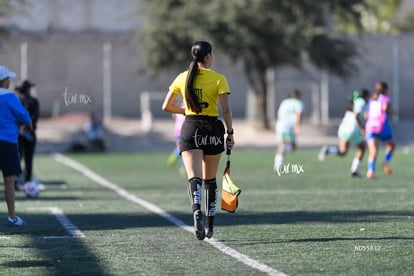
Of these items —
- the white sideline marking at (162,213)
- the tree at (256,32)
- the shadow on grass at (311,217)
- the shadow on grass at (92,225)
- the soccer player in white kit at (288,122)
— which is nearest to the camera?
the white sideline marking at (162,213)

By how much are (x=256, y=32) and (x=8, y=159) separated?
3154cm

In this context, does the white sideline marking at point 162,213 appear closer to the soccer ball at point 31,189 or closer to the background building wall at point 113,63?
the soccer ball at point 31,189

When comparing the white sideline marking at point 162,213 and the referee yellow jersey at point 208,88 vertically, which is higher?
the referee yellow jersey at point 208,88

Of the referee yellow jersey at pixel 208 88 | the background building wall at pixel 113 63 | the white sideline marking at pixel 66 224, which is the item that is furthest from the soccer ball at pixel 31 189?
the background building wall at pixel 113 63

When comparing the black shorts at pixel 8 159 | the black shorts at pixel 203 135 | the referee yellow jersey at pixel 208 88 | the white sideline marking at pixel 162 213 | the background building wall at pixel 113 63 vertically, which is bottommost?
the white sideline marking at pixel 162 213

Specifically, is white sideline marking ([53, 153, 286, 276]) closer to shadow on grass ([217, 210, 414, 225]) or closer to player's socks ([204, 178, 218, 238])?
player's socks ([204, 178, 218, 238])

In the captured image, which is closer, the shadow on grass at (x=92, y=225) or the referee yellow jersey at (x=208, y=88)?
the shadow on grass at (x=92, y=225)

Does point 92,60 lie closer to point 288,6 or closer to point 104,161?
point 288,6

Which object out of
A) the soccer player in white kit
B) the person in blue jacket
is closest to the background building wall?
the soccer player in white kit

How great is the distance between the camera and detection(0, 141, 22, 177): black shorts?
1330cm

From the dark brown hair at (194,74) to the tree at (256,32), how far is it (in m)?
31.5

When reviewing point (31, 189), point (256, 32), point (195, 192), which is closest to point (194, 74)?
point (195, 192)

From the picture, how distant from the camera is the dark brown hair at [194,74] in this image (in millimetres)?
11508

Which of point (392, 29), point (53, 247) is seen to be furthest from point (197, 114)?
point (392, 29)
